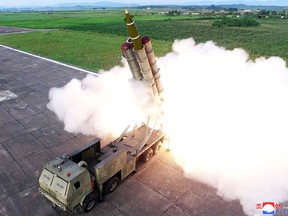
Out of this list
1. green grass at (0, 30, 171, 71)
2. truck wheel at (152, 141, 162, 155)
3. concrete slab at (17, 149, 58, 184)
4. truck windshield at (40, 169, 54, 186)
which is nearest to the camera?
truck windshield at (40, 169, 54, 186)

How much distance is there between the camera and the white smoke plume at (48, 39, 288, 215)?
13.2m

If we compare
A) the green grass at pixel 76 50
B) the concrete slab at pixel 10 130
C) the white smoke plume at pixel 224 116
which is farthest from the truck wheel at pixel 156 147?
the green grass at pixel 76 50

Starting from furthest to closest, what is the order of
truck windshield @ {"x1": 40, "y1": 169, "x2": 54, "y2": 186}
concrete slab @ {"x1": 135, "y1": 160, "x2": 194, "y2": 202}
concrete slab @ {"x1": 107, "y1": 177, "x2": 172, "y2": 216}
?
1. concrete slab @ {"x1": 135, "y1": 160, "x2": 194, "y2": 202}
2. concrete slab @ {"x1": 107, "y1": 177, "x2": 172, "y2": 216}
3. truck windshield @ {"x1": 40, "y1": 169, "x2": 54, "y2": 186}

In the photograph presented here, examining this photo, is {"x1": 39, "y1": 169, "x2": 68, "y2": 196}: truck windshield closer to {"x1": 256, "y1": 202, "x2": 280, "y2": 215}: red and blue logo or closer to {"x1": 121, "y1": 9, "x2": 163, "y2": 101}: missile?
{"x1": 121, "y1": 9, "x2": 163, "y2": 101}: missile

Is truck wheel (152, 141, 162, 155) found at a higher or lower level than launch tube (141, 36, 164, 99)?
lower

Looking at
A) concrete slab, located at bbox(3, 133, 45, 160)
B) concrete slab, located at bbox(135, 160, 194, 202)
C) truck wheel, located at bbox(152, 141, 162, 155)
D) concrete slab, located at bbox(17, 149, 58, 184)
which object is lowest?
concrete slab, located at bbox(3, 133, 45, 160)

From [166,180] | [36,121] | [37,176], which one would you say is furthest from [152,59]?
[36,121]

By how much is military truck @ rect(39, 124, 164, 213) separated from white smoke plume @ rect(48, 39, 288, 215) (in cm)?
270

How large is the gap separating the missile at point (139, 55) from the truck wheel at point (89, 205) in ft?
19.9

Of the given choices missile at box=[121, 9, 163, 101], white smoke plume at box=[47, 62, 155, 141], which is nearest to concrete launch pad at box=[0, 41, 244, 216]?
white smoke plume at box=[47, 62, 155, 141]

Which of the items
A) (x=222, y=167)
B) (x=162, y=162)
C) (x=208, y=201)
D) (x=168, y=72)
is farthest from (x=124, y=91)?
(x=208, y=201)

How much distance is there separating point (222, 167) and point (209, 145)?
181 cm

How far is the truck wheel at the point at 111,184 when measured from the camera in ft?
39.3

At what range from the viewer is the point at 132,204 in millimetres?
11891
